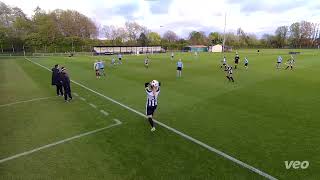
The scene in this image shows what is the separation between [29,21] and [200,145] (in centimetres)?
11743

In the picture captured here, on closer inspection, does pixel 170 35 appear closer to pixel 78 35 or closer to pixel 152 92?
pixel 78 35

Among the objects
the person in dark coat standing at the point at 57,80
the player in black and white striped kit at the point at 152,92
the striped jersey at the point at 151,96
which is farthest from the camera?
the person in dark coat standing at the point at 57,80

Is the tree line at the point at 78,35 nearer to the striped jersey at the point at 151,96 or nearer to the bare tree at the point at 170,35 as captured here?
the bare tree at the point at 170,35

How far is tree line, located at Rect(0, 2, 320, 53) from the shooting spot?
306 ft

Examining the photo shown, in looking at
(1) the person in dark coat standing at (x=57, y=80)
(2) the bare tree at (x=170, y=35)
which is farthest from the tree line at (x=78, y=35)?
(1) the person in dark coat standing at (x=57, y=80)

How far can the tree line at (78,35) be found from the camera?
3666 inches

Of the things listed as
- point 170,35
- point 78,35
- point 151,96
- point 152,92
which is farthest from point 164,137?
point 170,35

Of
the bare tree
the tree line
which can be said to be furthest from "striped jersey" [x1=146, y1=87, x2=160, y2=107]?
the bare tree

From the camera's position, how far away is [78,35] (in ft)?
382

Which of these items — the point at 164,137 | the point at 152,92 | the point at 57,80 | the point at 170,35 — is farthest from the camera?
the point at 170,35

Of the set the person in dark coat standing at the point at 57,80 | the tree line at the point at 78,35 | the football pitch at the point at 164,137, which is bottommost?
the football pitch at the point at 164,137

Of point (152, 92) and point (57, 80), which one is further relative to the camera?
point (57, 80)

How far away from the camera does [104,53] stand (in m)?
84.6

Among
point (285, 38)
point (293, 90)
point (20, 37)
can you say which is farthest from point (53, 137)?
point (285, 38)
